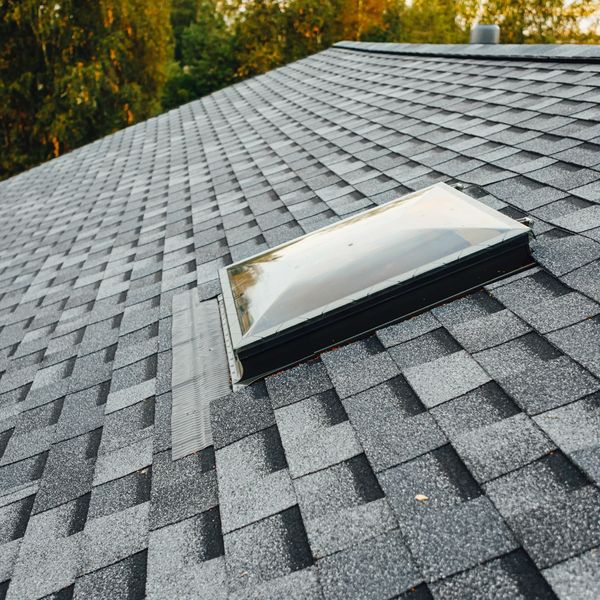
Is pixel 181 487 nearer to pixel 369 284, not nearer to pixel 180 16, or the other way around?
pixel 369 284

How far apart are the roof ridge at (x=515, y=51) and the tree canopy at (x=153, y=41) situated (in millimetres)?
19534

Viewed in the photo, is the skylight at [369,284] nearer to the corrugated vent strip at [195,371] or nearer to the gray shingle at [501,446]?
the corrugated vent strip at [195,371]

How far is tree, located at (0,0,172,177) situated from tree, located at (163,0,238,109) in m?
6.94

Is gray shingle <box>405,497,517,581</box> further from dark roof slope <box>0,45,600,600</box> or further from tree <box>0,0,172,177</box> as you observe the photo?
tree <box>0,0,172,177</box>

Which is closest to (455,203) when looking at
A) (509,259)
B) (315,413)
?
(509,259)

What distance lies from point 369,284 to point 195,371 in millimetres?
1125

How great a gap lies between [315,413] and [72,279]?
392 cm

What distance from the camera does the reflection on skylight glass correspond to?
2.56 metres

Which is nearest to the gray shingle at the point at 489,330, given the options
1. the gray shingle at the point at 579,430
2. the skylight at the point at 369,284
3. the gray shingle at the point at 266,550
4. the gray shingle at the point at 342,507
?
the skylight at the point at 369,284

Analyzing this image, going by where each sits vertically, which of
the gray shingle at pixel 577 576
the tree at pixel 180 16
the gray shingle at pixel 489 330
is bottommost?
the gray shingle at pixel 577 576

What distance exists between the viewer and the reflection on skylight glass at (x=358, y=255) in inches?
101

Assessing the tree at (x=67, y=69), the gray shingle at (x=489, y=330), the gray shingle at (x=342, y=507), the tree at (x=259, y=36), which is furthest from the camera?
the tree at (x=259, y=36)

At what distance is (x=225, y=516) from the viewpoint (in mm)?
1896

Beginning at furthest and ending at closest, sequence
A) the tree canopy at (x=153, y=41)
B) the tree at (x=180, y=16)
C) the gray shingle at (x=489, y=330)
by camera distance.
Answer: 1. the tree at (x=180, y=16)
2. the tree canopy at (x=153, y=41)
3. the gray shingle at (x=489, y=330)
